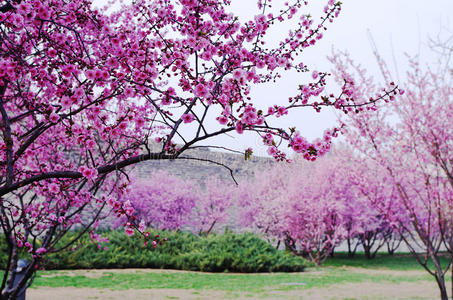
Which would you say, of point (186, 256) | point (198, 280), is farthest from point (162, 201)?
point (198, 280)

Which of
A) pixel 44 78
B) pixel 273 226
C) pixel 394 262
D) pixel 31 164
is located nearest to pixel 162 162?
pixel 273 226

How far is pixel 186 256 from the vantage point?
531 inches

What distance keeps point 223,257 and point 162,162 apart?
932cm

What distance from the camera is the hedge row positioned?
1277 cm

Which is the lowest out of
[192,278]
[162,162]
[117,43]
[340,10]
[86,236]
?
[192,278]

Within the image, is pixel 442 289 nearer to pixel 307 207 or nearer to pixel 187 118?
pixel 187 118

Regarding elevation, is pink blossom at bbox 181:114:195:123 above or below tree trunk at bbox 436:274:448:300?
above

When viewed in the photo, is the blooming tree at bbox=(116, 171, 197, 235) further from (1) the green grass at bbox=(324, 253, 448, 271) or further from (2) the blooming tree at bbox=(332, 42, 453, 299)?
(2) the blooming tree at bbox=(332, 42, 453, 299)

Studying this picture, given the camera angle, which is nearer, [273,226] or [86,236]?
[86,236]

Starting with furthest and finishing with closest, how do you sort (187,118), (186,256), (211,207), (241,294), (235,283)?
(211,207) < (186,256) < (235,283) < (241,294) < (187,118)

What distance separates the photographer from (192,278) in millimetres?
11117

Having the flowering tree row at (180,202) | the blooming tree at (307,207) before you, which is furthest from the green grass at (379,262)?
the flowering tree row at (180,202)

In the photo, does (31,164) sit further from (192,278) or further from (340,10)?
(192,278)

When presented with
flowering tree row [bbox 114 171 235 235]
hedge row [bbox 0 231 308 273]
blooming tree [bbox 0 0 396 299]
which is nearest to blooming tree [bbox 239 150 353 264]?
flowering tree row [bbox 114 171 235 235]
